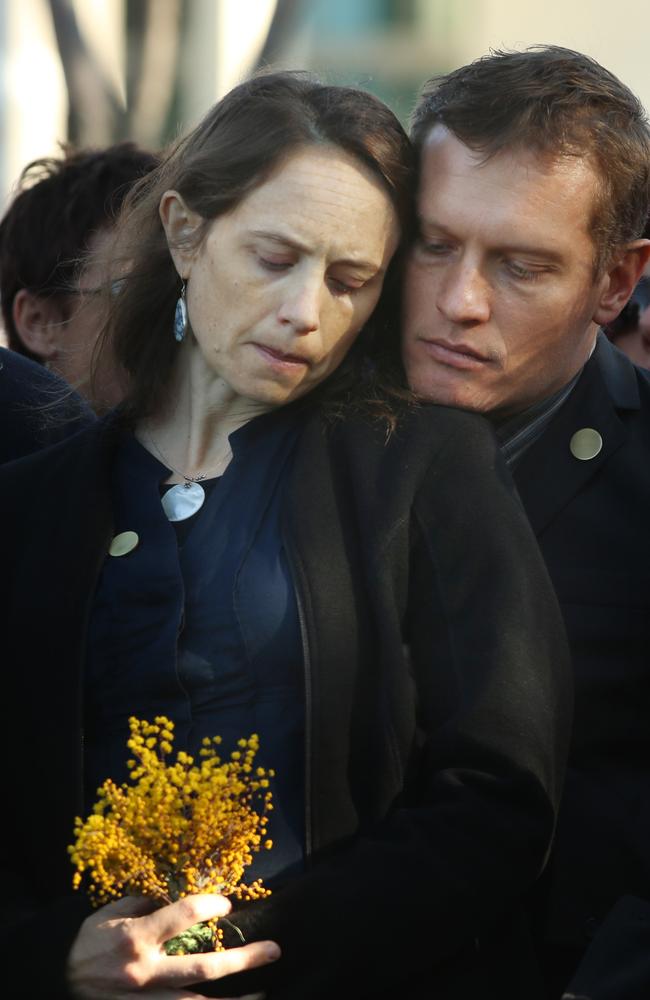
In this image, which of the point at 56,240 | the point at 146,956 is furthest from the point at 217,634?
the point at 56,240

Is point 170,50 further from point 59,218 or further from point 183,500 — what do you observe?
point 183,500

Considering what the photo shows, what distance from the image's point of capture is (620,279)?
3.27m

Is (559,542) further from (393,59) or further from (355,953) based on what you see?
(393,59)

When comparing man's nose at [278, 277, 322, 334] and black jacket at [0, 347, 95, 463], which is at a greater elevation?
man's nose at [278, 277, 322, 334]

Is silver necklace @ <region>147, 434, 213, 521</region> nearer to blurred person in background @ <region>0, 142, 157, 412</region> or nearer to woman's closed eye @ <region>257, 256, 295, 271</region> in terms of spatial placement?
woman's closed eye @ <region>257, 256, 295, 271</region>

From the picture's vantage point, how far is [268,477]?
2.79 meters

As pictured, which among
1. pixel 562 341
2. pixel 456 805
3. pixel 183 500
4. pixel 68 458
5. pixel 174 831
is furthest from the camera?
pixel 562 341

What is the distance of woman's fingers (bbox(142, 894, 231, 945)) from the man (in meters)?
0.73

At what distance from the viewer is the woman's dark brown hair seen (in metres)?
2.81

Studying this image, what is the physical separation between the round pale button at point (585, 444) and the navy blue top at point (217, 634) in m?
0.60

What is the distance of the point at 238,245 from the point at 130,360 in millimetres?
417

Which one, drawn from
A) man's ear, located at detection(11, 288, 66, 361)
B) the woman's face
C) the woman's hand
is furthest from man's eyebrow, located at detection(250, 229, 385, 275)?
man's ear, located at detection(11, 288, 66, 361)

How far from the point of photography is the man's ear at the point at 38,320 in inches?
171

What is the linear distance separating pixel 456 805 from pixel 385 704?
199mm
